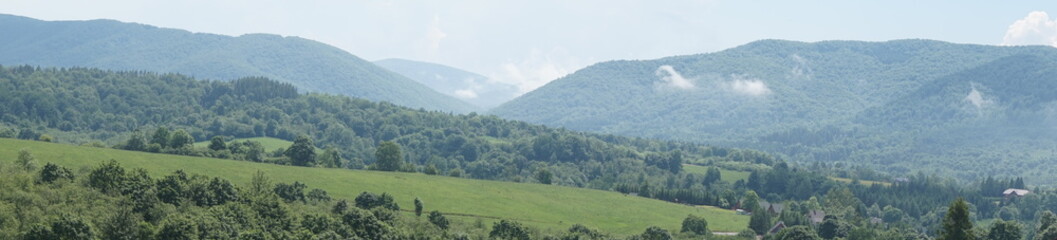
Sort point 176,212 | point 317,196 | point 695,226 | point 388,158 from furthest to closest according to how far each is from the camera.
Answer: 1. point 388,158
2. point 695,226
3. point 317,196
4. point 176,212

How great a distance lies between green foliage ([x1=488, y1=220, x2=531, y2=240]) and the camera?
396 ft

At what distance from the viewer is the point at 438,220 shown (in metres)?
126

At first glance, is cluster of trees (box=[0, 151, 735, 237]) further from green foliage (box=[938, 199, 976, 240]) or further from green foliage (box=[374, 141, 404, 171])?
green foliage (box=[374, 141, 404, 171])

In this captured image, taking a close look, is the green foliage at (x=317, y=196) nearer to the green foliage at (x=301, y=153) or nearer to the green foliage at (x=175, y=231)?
the green foliage at (x=175, y=231)

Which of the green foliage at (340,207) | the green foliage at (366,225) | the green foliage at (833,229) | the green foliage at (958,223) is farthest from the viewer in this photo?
the green foliage at (833,229)

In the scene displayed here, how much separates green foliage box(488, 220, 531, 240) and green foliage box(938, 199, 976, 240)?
43.6 meters

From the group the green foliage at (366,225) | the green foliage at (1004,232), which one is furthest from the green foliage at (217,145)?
the green foliage at (1004,232)

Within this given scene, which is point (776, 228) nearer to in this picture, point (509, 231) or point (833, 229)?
point (833, 229)

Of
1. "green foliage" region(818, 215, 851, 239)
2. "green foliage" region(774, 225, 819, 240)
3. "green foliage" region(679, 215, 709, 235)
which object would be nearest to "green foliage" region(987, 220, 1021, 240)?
"green foliage" region(774, 225, 819, 240)

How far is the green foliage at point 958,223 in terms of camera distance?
95.6 m

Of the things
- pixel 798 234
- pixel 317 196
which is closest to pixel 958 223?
pixel 798 234

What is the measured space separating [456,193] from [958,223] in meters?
77.2

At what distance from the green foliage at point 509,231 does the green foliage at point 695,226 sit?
29.2 meters

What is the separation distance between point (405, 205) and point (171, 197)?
127 ft
